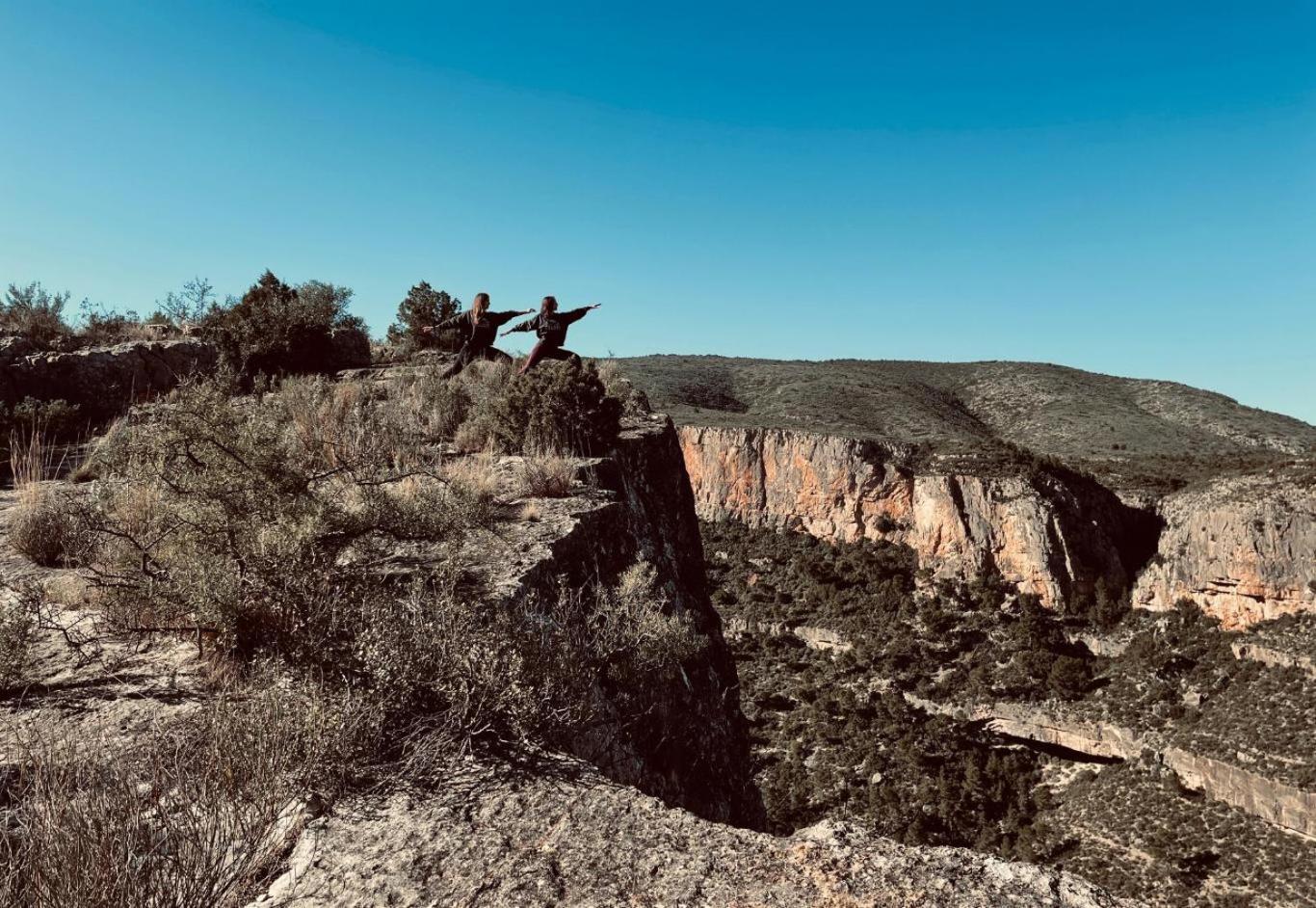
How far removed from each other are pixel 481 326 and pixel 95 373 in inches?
232

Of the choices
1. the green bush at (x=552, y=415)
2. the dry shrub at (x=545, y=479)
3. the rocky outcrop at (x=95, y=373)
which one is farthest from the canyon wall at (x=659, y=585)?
the rocky outcrop at (x=95, y=373)

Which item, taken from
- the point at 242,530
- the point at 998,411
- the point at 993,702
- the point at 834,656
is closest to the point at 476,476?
the point at 242,530

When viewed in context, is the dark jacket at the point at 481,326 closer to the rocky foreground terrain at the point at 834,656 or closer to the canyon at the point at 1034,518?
the rocky foreground terrain at the point at 834,656

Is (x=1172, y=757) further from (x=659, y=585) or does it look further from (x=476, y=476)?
(x=476, y=476)

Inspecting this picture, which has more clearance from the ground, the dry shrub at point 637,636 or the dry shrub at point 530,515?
the dry shrub at point 530,515

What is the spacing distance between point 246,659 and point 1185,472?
258 ft

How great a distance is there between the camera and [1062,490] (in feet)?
194

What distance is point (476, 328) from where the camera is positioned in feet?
38.5

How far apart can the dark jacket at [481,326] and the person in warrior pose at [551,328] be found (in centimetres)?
73

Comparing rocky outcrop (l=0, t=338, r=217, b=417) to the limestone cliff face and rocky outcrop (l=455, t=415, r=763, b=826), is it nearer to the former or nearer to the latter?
rocky outcrop (l=455, t=415, r=763, b=826)

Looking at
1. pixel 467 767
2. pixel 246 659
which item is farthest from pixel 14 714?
pixel 467 767

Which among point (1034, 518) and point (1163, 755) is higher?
point (1034, 518)

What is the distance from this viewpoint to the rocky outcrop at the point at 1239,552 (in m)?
47.2

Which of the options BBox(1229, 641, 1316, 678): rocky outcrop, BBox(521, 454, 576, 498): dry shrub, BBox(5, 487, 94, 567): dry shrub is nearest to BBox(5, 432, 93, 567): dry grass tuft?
BBox(5, 487, 94, 567): dry shrub
